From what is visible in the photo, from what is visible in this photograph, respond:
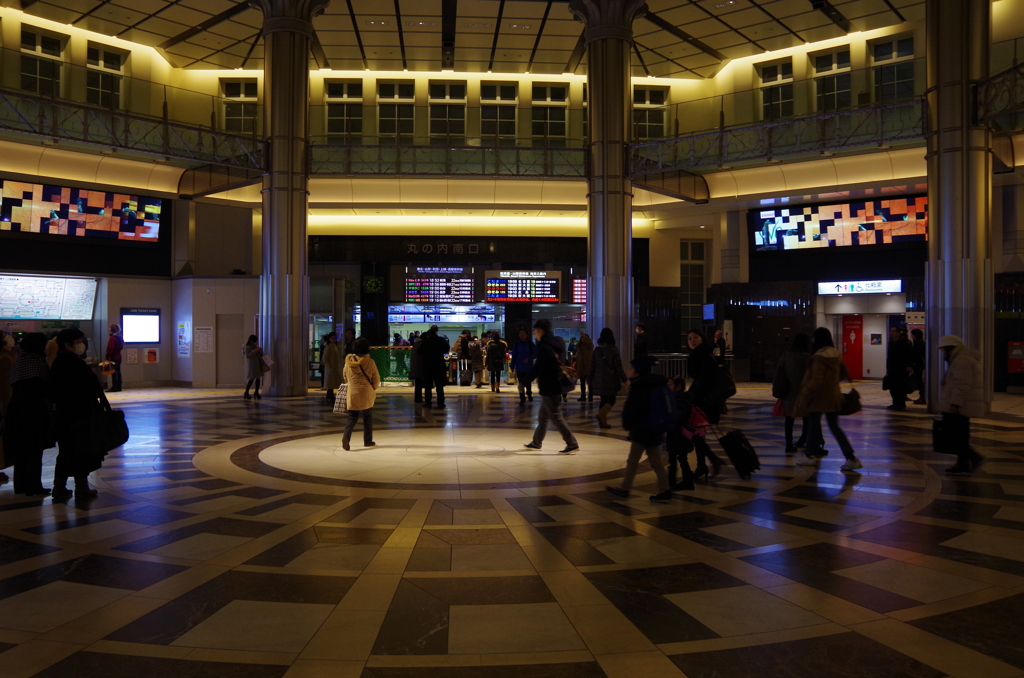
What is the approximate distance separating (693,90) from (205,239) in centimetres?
1601

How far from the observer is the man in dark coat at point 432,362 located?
1596 centimetres

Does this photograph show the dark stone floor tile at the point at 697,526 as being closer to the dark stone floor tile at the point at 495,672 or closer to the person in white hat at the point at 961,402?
the dark stone floor tile at the point at 495,672

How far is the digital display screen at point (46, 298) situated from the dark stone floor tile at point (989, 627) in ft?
72.6

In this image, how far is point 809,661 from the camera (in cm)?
363

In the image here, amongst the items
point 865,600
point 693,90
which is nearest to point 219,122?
point 693,90

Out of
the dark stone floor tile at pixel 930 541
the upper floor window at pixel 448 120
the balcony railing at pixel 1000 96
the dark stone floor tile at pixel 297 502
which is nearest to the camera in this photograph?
the dark stone floor tile at pixel 930 541

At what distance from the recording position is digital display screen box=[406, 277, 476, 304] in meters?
24.1

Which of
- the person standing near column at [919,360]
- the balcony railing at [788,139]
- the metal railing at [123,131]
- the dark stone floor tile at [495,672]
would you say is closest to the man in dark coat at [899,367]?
the person standing near column at [919,360]

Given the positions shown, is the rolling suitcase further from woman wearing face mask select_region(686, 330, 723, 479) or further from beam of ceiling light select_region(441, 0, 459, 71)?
beam of ceiling light select_region(441, 0, 459, 71)

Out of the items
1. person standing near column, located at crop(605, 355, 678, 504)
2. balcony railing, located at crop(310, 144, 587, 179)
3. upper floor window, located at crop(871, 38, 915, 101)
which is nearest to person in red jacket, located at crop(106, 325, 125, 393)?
balcony railing, located at crop(310, 144, 587, 179)

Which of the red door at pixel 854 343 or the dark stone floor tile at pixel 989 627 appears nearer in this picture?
the dark stone floor tile at pixel 989 627

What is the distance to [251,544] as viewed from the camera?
5.67 metres

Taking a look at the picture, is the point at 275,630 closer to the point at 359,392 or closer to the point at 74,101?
the point at 359,392

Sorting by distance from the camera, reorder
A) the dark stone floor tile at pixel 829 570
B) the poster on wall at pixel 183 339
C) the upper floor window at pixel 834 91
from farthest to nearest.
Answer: the poster on wall at pixel 183 339
the upper floor window at pixel 834 91
the dark stone floor tile at pixel 829 570
